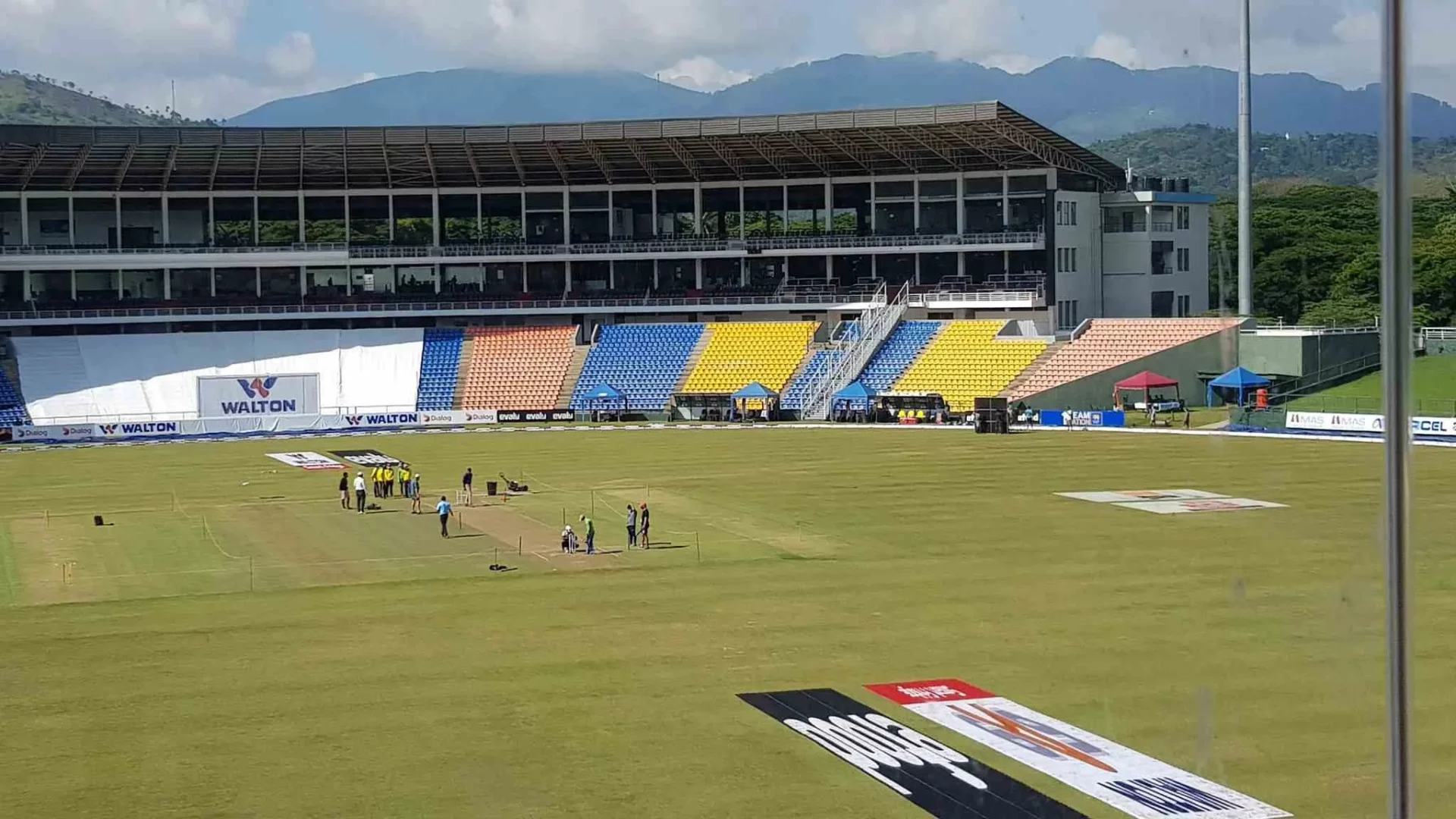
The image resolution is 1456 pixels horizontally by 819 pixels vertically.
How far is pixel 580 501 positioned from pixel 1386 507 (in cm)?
3829

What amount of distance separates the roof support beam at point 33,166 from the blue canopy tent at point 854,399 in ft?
134

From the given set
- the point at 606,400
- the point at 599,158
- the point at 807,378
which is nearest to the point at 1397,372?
the point at 807,378

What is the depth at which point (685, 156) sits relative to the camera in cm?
8438

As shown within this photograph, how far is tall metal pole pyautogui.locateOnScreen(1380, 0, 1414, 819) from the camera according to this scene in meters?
5.81

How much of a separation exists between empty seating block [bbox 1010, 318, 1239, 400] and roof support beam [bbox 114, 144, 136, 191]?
45458 millimetres

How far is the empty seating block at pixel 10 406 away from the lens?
73.2 m

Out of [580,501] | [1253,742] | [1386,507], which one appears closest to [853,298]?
[580,501]

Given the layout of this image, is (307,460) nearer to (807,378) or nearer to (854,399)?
(854,399)

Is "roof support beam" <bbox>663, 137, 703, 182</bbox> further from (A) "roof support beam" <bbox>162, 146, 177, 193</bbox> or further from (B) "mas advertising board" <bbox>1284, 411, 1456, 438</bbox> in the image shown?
(B) "mas advertising board" <bbox>1284, 411, 1456, 438</bbox>

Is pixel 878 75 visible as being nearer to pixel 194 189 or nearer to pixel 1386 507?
pixel 1386 507

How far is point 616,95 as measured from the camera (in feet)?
230

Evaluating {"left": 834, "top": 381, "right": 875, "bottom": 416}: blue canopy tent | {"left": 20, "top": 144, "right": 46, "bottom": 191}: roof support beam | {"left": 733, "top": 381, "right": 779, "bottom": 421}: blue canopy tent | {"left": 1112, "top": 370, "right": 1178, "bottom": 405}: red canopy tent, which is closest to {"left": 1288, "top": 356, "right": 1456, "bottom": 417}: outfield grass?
{"left": 1112, "top": 370, "right": 1178, "bottom": 405}: red canopy tent

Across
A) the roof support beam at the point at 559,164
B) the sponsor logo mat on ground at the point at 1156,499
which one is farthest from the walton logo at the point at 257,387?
the sponsor logo mat on ground at the point at 1156,499

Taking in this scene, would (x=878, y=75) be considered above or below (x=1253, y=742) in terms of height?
above
